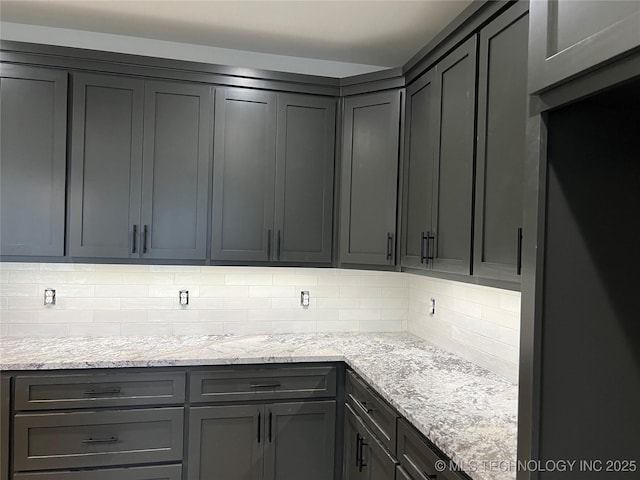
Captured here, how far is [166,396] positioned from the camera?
91.4 inches

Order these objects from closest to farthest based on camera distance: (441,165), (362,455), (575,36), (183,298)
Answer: (575,36)
(441,165)
(362,455)
(183,298)

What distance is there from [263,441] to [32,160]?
1911 millimetres

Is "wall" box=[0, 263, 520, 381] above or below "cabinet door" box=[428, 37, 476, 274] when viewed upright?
below

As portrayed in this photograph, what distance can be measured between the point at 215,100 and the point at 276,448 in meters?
1.94

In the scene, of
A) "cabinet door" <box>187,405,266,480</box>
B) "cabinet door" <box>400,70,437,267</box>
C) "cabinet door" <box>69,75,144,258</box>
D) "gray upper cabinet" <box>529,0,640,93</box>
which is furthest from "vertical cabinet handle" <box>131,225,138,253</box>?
"gray upper cabinet" <box>529,0,640,93</box>

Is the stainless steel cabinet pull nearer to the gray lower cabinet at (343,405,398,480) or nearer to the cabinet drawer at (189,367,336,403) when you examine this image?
the cabinet drawer at (189,367,336,403)

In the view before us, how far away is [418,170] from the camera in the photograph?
2.39m

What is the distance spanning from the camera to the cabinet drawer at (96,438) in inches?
86.1

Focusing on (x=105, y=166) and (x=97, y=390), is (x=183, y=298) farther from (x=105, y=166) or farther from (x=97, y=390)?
(x=105, y=166)

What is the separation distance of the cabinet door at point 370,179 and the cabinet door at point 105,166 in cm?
118

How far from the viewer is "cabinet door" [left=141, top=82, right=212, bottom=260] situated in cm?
256

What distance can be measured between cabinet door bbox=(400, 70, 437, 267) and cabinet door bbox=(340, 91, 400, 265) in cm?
10

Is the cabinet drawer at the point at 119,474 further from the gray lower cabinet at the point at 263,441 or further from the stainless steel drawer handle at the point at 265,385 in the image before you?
the stainless steel drawer handle at the point at 265,385

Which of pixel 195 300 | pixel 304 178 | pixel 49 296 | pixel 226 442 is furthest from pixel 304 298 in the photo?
pixel 49 296
